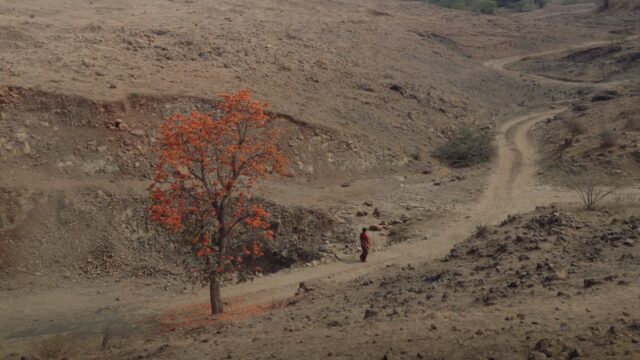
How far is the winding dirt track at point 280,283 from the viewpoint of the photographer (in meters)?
13.0

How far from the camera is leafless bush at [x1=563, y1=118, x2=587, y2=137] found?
22.1 metres

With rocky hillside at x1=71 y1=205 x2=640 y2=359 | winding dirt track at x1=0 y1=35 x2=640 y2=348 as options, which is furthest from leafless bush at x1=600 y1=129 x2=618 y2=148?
rocky hillside at x1=71 y1=205 x2=640 y2=359

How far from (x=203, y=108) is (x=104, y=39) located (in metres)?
5.70

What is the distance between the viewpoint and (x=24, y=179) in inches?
632

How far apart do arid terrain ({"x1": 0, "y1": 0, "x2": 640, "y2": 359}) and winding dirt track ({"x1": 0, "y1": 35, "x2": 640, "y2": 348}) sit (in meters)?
0.07

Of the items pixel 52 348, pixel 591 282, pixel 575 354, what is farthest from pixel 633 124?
pixel 52 348

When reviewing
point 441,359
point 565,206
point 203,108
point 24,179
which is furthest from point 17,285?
point 565,206

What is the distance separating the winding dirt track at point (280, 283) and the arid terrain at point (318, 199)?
7 cm

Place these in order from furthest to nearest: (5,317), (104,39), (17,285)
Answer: (104,39) < (17,285) < (5,317)

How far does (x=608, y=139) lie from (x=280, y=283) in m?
11.4

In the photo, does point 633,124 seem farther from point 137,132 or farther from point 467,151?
point 137,132

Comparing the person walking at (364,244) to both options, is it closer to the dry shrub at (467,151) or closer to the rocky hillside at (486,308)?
the rocky hillside at (486,308)

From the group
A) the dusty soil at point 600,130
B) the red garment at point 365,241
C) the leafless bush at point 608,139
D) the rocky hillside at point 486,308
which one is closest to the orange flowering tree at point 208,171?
the rocky hillside at point 486,308

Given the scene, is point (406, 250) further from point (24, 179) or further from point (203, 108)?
point (24, 179)
